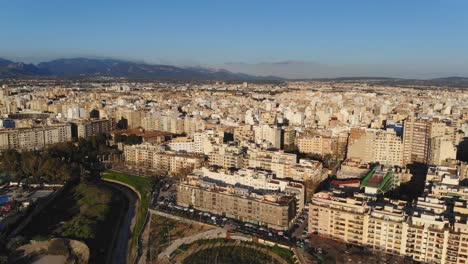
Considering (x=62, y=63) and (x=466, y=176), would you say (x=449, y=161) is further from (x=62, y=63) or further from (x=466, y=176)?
(x=62, y=63)

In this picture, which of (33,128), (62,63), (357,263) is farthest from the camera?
(62,63)

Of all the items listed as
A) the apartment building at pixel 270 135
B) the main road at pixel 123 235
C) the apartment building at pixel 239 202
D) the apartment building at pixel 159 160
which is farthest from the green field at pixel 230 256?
the apartment building at pixel 270 135

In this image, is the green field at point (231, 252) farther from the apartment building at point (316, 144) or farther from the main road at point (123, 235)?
the apartment building at point (316, 144)

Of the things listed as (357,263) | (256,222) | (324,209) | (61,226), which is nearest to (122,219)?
A: (61,226)

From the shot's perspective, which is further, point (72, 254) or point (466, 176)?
point (466, 176)

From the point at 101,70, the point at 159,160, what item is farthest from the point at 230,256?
the point at 101,70

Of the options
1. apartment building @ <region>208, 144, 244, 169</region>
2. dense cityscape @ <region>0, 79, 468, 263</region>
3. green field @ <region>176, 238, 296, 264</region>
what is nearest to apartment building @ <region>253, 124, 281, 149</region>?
dense cityscape @ <region>0, 79, 468, 263</region>
